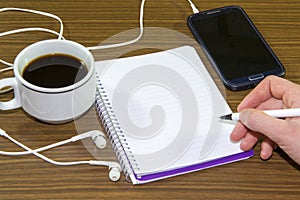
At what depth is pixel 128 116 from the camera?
935 mm

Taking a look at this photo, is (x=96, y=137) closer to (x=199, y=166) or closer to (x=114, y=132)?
(x=114, y=132)

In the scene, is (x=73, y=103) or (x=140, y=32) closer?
(x=73, y=103)

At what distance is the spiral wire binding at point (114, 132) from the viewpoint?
2.87 ft

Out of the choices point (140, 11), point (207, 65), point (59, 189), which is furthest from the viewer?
point (140, 11)

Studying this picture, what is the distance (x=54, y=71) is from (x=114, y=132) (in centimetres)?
14

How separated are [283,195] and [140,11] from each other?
1.55 ft

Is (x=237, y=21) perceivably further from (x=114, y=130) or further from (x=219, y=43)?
(x=114, y=130)

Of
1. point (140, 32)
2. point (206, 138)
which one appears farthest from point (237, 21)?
point (206, 138)

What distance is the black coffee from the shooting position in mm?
886

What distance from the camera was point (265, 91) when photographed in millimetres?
955

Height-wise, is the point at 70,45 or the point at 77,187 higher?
the point at 70,45

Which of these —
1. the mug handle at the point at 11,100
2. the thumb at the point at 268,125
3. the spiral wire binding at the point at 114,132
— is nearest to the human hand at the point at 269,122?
the thumb at the point at 268,125

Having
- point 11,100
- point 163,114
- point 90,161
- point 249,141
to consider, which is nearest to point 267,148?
point 249,141

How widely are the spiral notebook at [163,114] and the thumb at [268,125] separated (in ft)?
0.22
